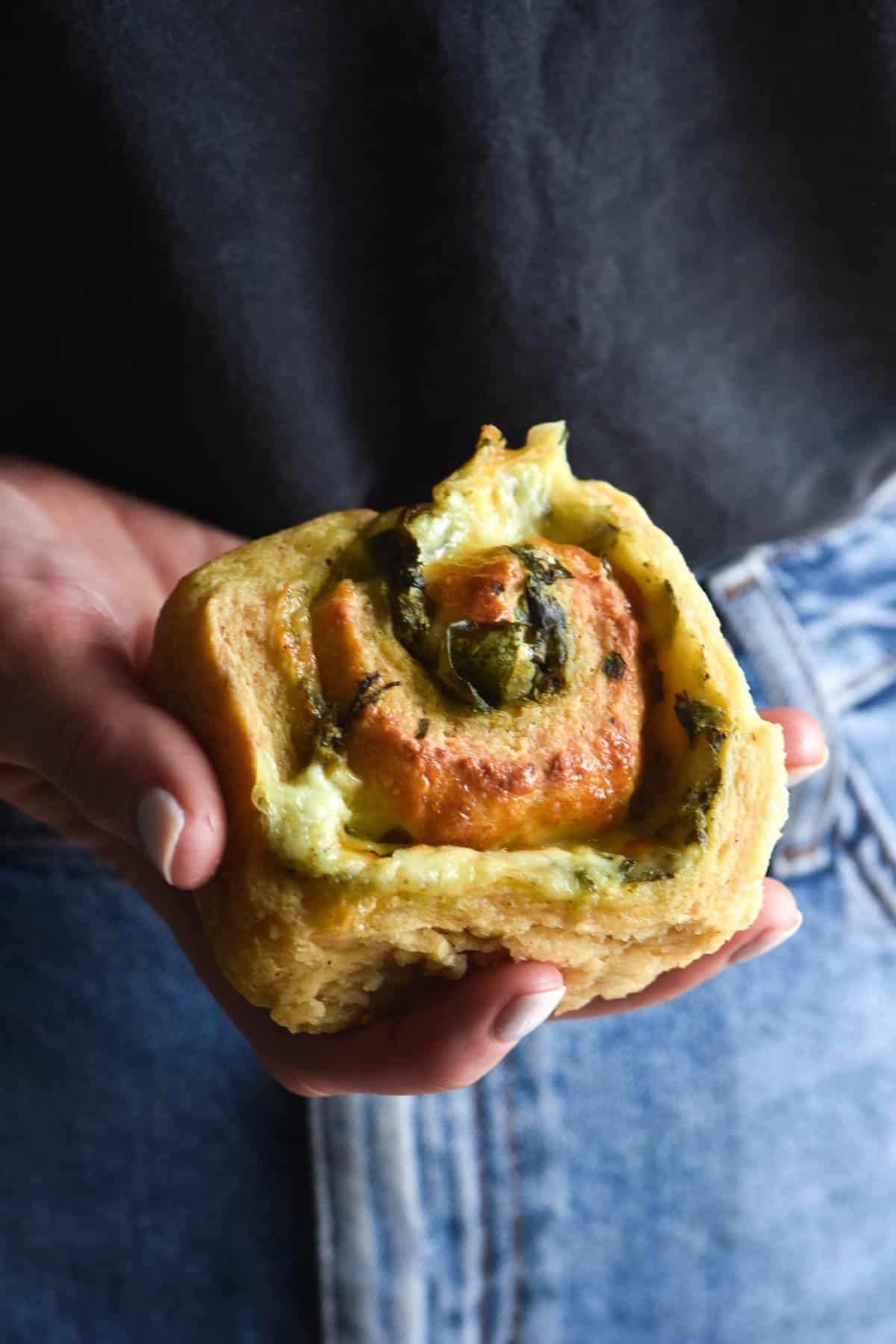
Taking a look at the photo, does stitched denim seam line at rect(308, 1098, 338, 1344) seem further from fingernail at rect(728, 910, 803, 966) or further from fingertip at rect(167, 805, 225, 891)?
fingertip at rect(167, 805, 225, 891)

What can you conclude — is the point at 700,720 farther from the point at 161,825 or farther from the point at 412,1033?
the point at 161,825

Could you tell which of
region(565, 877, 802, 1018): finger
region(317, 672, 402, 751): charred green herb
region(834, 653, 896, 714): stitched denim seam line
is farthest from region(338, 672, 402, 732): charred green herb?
region(834, 653, 896, 714): stitched denim seam line

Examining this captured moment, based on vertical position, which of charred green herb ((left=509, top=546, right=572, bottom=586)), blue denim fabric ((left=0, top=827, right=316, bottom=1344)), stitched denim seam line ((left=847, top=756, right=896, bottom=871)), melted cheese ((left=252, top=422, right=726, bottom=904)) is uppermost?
charred green herb ((left=509, top=546, right=572, bottom=586))

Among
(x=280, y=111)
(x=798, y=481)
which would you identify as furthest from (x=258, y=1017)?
(x=798, y=481)

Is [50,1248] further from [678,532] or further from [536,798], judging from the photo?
[678,532]

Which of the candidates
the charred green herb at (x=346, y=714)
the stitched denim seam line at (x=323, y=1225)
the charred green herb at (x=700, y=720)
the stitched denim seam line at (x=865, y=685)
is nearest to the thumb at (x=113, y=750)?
the charred green herb at (x=346, y=714)

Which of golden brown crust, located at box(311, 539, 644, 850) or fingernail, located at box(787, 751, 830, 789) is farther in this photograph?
fingernail, located at box(787, 751, 830, 789)
